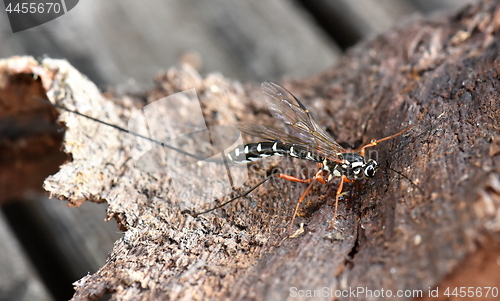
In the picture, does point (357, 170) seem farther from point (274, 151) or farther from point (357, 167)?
point (274, 151)

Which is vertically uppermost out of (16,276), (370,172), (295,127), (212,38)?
(212,38)

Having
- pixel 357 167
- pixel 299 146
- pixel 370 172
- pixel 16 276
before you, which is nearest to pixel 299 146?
pixel 299 146

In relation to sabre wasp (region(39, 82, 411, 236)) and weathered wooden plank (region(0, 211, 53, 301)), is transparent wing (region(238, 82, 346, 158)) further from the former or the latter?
weathered wooden plank (region(0, 211, 53, 301))

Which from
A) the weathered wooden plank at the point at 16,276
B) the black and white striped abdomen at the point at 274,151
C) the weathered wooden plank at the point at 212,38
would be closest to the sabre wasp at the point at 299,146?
the black and white striped abdomen at the point at 274,151

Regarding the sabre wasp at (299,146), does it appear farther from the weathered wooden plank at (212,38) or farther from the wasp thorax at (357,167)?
the weathered wooden plank at (212,38)

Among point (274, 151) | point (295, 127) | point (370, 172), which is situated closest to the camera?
point (370, 172)

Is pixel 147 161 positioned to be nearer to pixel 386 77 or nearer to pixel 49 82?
pixel 49 82

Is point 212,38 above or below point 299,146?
above

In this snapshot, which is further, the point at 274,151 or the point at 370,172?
the point at 274,151
